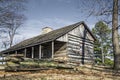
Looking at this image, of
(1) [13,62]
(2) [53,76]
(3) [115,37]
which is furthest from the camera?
(3) [115,37]

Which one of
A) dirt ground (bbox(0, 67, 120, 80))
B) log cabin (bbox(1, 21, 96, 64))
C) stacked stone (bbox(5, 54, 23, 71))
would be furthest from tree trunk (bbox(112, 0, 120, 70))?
log cabin (bbox(1, 21, 96, 64))

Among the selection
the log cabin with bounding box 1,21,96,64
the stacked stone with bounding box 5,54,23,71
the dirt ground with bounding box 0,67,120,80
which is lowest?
the dirt ground with bounding box 0,67,120,80

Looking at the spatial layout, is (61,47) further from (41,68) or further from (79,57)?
(41,68)

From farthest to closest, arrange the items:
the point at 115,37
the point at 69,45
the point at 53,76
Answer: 1. the point at 69,45
2. the point at 115,37
3. the point at 53,76

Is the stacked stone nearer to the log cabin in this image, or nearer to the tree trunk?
the tree trunk

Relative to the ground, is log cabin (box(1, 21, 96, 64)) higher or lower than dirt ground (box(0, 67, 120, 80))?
higher

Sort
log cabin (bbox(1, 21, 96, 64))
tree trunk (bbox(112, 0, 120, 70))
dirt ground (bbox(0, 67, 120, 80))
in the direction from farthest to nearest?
log cabin (bbox(1, 21, 96, 64))
tree trunk (bbox(112, 0, 120, 70))
dirt ground (bbox(0, 67, 120, 80))

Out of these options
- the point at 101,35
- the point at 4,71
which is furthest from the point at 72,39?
the point at 101,35

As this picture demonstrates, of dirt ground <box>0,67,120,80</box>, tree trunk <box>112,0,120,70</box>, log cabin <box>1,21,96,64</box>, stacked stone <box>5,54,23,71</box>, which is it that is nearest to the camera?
dirt ground <box>0,67,120,80</box>

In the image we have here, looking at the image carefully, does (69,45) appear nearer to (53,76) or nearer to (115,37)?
(115,37)

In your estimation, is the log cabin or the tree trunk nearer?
the tree trunk

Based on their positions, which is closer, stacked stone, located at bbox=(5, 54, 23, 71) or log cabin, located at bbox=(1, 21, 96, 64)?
stacked stone, located at bbox=(5, 54, 23, 71)

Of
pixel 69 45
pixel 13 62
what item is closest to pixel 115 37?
pixel 13 62

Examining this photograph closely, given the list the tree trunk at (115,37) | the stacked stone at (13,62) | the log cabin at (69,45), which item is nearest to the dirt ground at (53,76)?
the stacked stone at (13,62)
